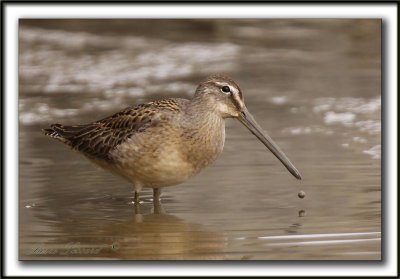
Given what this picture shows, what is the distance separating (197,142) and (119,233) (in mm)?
865

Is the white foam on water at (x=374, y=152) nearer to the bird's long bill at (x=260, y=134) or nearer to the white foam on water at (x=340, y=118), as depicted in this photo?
the white foam on water at (x=340, y=118)

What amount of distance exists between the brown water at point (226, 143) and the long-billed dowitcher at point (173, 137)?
0.30m

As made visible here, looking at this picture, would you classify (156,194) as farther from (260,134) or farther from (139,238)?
(260,134)

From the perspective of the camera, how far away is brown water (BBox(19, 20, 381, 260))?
7121 millimetres

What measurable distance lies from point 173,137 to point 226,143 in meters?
1.92

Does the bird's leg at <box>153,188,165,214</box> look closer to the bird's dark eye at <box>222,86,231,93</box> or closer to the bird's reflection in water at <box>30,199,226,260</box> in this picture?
the bird's reflection in water at <box>30,199,226,260</box>

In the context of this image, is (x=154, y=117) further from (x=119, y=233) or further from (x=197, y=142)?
(x=119, y=233)

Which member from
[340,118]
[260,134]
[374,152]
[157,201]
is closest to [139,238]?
[157,201]

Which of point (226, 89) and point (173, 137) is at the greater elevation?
point (226, 89)

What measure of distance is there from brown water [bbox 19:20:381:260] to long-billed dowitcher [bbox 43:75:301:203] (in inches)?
11.9

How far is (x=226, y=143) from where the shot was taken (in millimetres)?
9531

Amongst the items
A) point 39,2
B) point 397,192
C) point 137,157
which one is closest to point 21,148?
point 137,157

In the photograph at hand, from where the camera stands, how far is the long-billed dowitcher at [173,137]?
7.65 m

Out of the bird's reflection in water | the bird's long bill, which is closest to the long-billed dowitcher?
the bird's long bill
